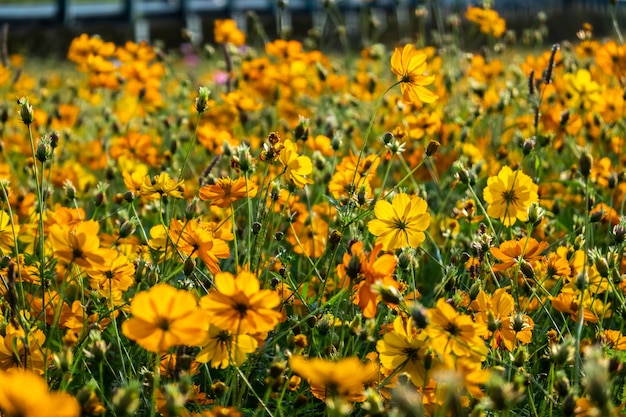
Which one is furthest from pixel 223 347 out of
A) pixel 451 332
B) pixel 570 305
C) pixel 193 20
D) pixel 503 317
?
pixel 193 20

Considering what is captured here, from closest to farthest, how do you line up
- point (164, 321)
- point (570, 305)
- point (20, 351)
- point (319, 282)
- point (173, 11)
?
1. point (164, 321)
2. point (20, 351)
3. point (570, 305)
4. point (319, 282)
5. point (173, 11)

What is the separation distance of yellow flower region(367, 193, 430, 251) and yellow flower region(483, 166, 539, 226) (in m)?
0.20

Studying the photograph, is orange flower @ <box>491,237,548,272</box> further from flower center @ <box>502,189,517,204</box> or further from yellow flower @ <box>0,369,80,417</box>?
yellow flower @ <box>0,369,80,417</box>

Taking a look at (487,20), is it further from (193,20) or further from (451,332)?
(193,20)

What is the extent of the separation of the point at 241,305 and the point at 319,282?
0.73 m

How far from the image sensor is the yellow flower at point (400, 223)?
124 centimetres

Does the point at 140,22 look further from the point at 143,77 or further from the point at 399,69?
the point at 399,69

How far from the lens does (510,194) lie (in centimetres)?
139

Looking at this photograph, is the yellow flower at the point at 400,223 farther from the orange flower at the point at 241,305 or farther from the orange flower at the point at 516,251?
the orange flower at the point at 241,305

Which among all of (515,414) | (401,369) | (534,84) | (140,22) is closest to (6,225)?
(401,369)

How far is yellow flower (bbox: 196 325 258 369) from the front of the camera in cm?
98

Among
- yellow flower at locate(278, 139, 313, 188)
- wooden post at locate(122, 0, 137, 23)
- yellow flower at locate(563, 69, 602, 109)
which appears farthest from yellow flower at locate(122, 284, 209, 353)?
wooden post at locate(122, 0, 137, 23)

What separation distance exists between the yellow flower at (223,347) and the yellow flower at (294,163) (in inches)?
15.2

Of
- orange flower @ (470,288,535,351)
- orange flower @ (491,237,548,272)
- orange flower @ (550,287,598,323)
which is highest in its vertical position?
orange flower @ (491,237,548,272)
